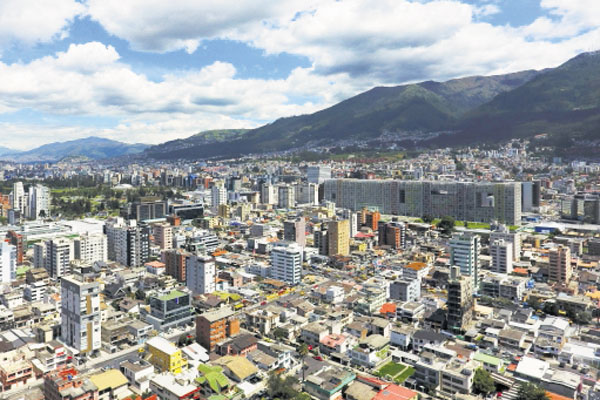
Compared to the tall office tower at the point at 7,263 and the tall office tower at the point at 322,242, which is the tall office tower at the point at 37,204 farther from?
the tall office tower at the point at 322,242

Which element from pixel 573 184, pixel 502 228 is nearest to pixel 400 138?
pixel 573 184

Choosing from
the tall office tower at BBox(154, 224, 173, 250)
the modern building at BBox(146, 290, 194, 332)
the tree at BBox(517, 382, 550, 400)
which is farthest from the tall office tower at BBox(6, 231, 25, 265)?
the tree at BBox(517, 382, 550, 400)

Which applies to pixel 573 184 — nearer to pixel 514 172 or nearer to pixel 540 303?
pixel 514 172

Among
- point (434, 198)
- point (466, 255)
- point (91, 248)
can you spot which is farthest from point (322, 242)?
point (434, 198)

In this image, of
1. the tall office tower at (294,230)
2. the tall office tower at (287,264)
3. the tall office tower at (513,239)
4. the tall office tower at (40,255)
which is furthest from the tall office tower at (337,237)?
the tall office tower at (40,255)

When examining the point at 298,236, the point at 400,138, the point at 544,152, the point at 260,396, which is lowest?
the point at 260,396

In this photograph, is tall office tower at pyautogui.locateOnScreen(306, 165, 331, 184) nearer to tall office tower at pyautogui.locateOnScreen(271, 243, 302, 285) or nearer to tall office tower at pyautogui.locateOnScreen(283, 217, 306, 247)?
tall office tower at pyautogui.locateOnScreen(283, 217, 306, 247)

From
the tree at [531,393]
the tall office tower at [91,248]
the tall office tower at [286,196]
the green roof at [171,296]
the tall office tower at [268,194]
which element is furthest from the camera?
the tall office tower at [268,194]
